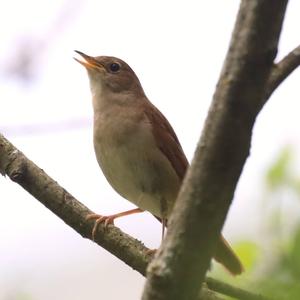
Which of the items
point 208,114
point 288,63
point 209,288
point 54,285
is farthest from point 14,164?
point 54,285

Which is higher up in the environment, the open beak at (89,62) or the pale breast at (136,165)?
the open beak at (89,62)

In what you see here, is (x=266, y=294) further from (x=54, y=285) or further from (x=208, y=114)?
(x=54, y=285)

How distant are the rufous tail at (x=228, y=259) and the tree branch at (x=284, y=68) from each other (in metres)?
1.74

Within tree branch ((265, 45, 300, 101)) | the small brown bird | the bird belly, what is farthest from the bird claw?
tree branch ((265, 45, 300, 101))

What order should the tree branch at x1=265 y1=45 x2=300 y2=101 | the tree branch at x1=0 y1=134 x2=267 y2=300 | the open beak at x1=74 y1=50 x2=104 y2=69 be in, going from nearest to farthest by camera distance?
the tree branch at x1=265 y1=45 x2=300 y2=101
the tree branch at x1=0 y1=134 x2=267 y2=300
the open beak at x1=74 y1=50 x2=104 y2=69

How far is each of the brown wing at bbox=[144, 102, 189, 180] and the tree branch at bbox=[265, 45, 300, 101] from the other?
2811mm

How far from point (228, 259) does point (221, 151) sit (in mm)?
2727

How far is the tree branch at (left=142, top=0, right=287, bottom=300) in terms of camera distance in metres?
1.79

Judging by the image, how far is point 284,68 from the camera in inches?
95.0

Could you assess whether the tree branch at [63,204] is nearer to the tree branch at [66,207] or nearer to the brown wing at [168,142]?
the tree branch at [66,207]

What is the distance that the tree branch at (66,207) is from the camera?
12.0 feet

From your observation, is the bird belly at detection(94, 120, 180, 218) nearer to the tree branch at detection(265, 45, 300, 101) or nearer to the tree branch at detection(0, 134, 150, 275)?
the tree branch at detection(0, 134, 150, 275)

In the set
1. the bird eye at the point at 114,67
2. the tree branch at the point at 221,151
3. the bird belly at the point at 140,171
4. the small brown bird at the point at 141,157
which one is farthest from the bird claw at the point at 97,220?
the bird eye at the point at 114,67

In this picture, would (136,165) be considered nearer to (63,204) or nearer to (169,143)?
(169,143)
